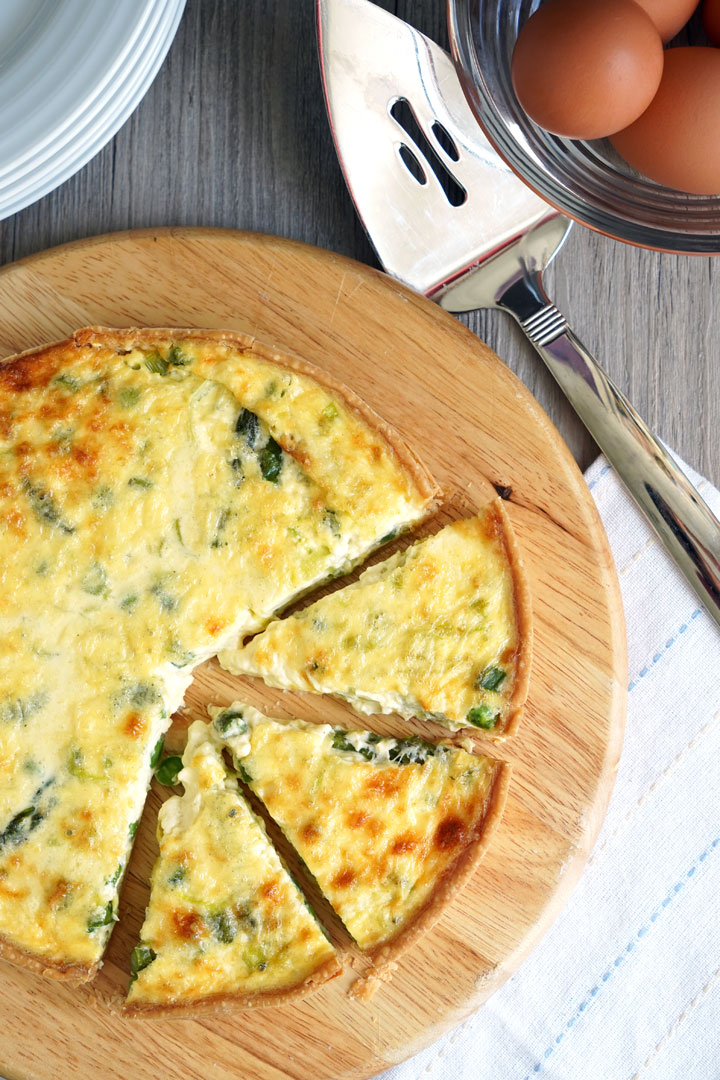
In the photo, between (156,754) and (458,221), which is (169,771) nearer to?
(156,754)

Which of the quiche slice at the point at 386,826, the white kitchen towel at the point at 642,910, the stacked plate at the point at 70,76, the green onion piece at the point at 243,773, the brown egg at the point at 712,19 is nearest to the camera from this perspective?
the brown egg at the point at 712,19

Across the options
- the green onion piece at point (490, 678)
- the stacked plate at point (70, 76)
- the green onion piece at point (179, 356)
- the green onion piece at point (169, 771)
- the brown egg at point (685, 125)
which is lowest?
the green onion piece at point (169, 771)

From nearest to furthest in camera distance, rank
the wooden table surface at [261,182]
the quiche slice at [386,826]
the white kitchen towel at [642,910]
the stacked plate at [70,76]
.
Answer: the stacked plate at [70,76] < the quiche slice at [386,826] < the white kitchen towel at [642,910] < the wooden table surface at [261,182]

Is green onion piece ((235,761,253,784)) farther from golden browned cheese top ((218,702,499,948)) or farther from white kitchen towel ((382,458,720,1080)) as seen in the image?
→ white kitchen towel ((382,458,720,1080))

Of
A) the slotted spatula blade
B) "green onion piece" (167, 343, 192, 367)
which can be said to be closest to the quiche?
"green onion piece" (167, 343, 192, 367)

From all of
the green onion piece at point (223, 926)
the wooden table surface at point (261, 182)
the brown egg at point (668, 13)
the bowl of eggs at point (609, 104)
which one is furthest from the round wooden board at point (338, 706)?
the brown egg at point (668, 13)

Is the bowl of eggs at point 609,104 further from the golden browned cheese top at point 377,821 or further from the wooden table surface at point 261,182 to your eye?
the golden browned cheese top at point 377,821

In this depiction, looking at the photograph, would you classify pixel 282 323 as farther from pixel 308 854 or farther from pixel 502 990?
pixel 502 990

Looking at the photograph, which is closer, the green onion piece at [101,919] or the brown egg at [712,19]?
the brown egg at [712,19]
